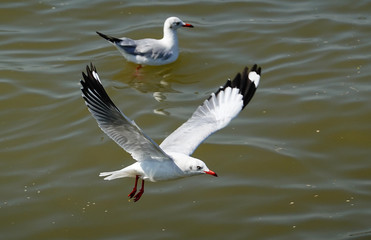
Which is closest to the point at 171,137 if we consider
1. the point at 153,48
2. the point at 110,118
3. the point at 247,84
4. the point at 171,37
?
the point at 247,84

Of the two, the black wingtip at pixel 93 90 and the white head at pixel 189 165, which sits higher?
the black wingtip at pixel 93 90

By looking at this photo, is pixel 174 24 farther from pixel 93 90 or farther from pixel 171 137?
pixel 93 90

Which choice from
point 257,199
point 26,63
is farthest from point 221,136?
point 26,63

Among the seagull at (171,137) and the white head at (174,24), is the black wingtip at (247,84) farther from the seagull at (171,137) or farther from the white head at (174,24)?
the white head at (174,24)

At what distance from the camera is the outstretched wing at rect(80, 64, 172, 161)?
580 cm

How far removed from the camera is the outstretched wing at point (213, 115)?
266 inches

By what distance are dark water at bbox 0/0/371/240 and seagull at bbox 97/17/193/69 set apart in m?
0.21

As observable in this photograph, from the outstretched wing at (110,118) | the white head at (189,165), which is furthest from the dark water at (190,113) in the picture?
the outstretched wing at (110,118)

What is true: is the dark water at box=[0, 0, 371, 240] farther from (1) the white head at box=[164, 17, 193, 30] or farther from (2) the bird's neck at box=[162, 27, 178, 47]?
(1) the white head at box=[164, 17, 193, 30]

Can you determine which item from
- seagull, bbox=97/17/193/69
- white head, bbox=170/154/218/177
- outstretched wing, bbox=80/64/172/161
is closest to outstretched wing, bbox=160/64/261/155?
white head, bbox=170/154/218/177

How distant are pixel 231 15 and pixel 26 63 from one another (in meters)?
3.33

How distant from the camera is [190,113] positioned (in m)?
8.84

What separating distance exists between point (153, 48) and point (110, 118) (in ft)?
14.1

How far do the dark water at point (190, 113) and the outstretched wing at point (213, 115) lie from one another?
906 mm
